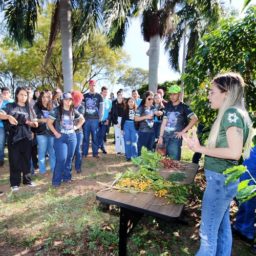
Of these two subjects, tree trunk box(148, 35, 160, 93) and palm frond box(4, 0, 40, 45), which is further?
tree trunk box(148, 35, 160, 93)

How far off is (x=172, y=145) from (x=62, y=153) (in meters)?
2.14

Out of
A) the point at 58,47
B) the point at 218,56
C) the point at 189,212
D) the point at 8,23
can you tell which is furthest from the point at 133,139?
the point at 58,47

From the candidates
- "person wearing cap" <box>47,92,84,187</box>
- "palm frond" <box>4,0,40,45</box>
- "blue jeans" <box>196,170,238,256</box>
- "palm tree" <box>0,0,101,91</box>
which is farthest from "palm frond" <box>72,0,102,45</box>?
"blue jeans" <box>196,170,238,256</box>

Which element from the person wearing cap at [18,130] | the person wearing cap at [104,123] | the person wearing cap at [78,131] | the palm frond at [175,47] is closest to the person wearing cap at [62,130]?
the person wearing cap at [78,131]

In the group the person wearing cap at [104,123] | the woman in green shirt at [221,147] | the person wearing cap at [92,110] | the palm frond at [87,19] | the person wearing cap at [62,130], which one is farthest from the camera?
the palm frond at [87,19]

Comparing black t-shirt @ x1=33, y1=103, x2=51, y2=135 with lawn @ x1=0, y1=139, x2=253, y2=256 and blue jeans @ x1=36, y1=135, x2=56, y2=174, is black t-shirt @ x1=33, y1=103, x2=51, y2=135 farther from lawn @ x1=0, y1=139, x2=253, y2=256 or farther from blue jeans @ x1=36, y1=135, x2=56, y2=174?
lawn @ x1=0, y1=139, x2=253, y2=256

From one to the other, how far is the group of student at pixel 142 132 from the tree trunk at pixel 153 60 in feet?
13.5

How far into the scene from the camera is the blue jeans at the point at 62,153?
582 cm

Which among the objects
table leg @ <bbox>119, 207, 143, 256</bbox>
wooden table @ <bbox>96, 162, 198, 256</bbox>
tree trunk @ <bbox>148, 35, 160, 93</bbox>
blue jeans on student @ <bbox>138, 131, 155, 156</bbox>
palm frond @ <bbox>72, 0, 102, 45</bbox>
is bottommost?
table leg @ <bbox>119, 207, 143, 256</bbox>

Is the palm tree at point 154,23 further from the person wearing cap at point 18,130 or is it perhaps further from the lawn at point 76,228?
the lawn at point 76,228

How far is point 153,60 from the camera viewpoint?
44.2 feet

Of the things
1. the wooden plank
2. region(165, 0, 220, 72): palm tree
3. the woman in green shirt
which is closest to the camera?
the woman in green shirt

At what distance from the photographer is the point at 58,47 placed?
2484 centimetres

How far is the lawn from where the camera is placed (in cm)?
372
